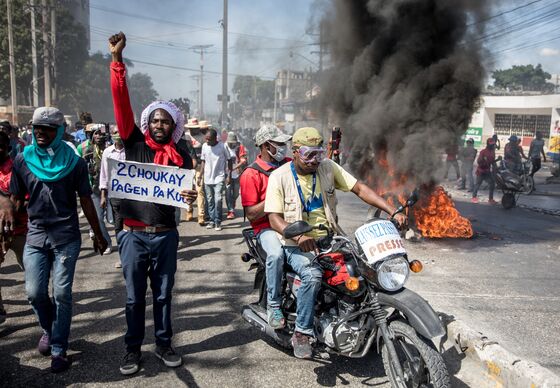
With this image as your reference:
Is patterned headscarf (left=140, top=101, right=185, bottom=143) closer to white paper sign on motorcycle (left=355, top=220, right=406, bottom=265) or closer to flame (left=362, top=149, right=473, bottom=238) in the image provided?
white paper sign on motorcycle (left=355, top=220, right=406, bottom=265)

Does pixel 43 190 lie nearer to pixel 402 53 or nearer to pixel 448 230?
pixel 448 230

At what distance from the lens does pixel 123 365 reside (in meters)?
3.64

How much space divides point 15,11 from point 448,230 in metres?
34.4

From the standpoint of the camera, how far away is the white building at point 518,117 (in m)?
32.3

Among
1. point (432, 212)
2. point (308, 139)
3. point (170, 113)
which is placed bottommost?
point (432, 212)

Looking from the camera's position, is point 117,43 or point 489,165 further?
point 489,165

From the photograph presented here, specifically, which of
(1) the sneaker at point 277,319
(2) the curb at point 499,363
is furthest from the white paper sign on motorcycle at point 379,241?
(2) the curb at point 499,363

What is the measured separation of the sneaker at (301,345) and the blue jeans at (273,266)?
1.16ft

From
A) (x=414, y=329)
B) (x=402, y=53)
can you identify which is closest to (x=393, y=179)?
(x=402, y=53)

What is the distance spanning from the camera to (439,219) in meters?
8.62

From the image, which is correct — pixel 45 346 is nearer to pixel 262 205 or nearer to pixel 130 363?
pixel 130 363

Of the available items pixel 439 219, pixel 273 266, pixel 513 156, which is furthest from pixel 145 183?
pixel 513 156

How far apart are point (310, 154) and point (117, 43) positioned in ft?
5.42

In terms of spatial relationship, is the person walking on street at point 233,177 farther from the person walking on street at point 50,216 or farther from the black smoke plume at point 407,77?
the person walking on street at point 50,216
